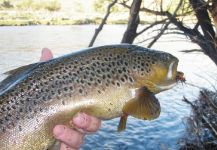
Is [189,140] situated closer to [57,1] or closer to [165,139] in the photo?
[165,139]

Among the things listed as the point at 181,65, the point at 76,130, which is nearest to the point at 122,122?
the point at 76,130

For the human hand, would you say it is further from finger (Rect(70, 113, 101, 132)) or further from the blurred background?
the blurred background

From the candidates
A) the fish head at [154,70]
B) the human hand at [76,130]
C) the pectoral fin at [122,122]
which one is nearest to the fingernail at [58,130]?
the human hand at [76,130]

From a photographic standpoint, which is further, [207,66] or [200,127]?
[207,66]

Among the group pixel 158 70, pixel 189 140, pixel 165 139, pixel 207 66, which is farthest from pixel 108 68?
pixel 207 66

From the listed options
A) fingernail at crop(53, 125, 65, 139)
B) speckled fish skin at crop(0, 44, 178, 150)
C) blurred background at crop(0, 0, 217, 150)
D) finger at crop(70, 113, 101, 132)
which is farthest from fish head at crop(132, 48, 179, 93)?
blurred background at crop(0, 0, 217, 150)

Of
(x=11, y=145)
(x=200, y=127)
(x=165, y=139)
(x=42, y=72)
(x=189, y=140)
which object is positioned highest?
(x=42, y=72)
